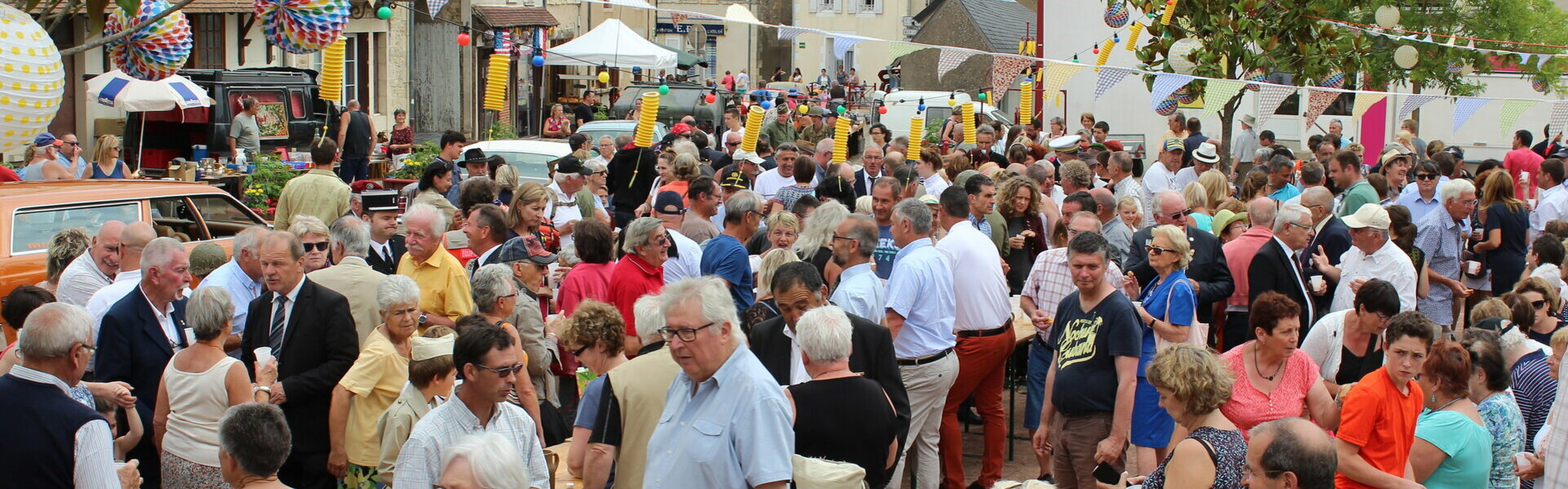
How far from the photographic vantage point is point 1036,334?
7.06 metres

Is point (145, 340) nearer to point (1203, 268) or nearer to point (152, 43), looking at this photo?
point (152, 43)

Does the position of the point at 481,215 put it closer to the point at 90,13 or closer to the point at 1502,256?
the point at 90,13

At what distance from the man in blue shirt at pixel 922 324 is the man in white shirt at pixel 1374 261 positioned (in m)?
2.56

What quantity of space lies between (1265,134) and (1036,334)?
10276mm

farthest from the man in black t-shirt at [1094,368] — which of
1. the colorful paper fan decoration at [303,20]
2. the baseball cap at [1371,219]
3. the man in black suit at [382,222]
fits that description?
the colorful paper fan decoration at [303,20]

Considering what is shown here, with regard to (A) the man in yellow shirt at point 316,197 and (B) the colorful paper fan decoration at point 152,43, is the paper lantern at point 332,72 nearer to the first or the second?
(A) the man in yellow shirt at point 316,197

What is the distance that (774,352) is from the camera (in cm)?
512

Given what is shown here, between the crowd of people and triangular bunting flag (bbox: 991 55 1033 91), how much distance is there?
17.3 ft

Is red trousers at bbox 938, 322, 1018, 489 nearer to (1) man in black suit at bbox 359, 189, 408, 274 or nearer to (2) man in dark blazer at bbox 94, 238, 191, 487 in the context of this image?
(1) man in black suit at bbox 359, 189, 408, 274

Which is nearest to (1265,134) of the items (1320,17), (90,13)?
(1320,17)

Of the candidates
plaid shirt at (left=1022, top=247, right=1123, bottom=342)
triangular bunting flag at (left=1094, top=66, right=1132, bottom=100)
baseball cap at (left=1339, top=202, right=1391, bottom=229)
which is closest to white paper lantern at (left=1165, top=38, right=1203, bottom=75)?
triangular bunting flag at (left=1094, top=66, right=1132, bottom=100)

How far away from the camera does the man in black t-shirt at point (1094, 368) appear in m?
5.46

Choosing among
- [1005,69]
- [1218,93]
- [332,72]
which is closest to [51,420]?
[332,72]

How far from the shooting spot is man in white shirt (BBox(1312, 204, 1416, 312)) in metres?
7.16
